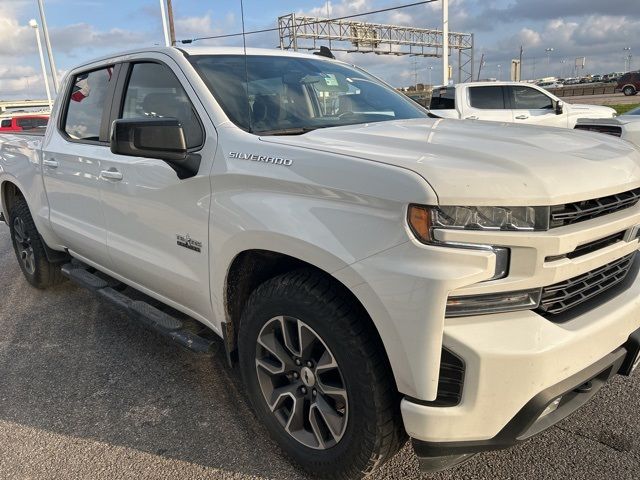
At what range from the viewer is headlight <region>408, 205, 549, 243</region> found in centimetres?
174

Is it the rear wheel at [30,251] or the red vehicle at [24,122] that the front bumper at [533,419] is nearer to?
the rear wheel at [30,251]

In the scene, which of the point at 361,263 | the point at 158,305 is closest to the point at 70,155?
the point at 158,305

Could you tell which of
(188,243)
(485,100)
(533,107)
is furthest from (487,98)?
(188,243)

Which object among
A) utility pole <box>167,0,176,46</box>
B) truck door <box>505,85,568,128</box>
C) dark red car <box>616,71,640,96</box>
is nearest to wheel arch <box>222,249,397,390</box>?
truck door <box>505,85,568,128</box>

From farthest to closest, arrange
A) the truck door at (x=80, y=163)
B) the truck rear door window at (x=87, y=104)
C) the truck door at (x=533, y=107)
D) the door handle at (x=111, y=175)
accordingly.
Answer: the truck door at (x=533, y=107)
the truck rear door window at (x=87, y=104)
the truck door at (x=80, y=163)
the door handle at (x=111, y=175)

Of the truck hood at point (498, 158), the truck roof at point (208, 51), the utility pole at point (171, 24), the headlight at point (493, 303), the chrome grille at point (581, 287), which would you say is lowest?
the chrome grille at point (581, 287)

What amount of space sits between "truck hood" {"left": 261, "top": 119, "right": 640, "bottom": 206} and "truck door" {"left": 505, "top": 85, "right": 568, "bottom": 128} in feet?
30.8

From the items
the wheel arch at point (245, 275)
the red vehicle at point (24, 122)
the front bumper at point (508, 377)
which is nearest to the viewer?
the front bumper at point (508, 377)

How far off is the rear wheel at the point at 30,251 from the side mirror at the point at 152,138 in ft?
8.69

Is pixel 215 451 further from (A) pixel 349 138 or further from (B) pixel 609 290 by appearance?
(B) pixel 609 290

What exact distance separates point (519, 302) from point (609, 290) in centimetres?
63

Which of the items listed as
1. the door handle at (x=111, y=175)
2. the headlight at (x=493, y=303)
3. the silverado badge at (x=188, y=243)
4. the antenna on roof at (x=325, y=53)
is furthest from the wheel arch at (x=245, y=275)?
the antenna on roof at (x=325, y=53)

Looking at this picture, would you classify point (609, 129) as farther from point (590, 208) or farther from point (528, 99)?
point (590, 208)

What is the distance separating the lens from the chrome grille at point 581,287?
1.84 metres
